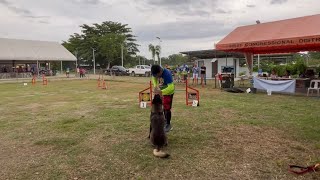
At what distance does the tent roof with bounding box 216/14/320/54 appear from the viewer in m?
14.1

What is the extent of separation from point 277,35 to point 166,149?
12.0 m

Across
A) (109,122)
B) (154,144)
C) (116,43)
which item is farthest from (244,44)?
(116,43)

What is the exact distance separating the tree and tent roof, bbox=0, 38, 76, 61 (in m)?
11.9

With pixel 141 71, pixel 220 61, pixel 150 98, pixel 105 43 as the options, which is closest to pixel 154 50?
pixel 105 43

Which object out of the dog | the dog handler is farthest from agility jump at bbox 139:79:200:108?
the dog

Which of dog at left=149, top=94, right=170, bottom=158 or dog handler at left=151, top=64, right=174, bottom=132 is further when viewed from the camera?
dog handler at left=151, top=64, right=174, bottom=132

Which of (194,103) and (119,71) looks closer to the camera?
(194,103)

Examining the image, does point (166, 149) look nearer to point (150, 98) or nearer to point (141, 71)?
point (150, 98)

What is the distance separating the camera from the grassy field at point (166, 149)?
15.7ft

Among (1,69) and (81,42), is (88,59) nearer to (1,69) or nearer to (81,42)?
(81,42)

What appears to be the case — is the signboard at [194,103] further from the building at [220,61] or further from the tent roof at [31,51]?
the tent roof at [31,51]

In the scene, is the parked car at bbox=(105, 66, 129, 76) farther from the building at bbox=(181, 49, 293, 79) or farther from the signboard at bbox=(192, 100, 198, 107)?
the signboard at bbox=(192, 100, 198, 107)

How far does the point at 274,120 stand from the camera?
27.9ft

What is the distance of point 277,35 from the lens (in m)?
15.4
